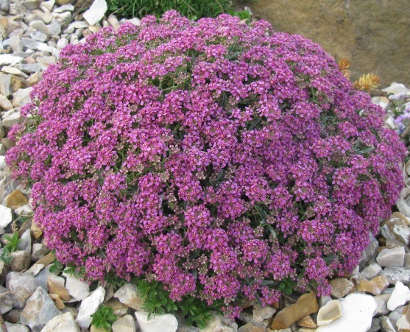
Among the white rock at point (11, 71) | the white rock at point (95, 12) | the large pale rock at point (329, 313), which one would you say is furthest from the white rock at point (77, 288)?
the white rock at point (95, 12)

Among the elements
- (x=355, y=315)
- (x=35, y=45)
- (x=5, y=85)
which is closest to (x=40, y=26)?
(x=35, y=45)

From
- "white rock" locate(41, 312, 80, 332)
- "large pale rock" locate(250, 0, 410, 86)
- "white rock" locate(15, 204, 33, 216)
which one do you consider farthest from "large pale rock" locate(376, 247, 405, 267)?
"large pale rock" locate(250, 0, 410, 86)

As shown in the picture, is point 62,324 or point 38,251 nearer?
point 62,324

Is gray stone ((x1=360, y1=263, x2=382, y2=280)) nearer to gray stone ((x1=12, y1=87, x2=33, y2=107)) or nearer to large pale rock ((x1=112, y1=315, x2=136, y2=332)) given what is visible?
large pale rock ((x1=112, y1=315, x2=136, y2=332))

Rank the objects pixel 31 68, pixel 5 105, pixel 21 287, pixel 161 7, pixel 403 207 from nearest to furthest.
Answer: pixel 21 287
pixel 403 207
pixel 5 105
pixel 31 68
pixel 161 7

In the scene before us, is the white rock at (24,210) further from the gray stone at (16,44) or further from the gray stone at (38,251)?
the gray stone at (16,44)

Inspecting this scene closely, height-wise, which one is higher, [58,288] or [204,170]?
[204,170]

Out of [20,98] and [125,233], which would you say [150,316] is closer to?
[125,233]

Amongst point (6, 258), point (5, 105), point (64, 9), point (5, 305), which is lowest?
point (5, 305)

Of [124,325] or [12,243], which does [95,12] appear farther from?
[124,325]
